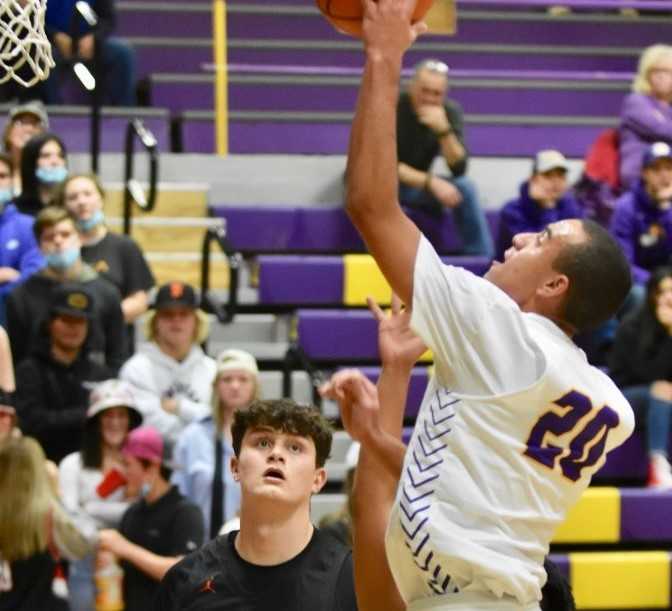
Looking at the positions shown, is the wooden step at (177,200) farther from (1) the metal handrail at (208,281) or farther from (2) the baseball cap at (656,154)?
(2) the baseball cap at (656,154)

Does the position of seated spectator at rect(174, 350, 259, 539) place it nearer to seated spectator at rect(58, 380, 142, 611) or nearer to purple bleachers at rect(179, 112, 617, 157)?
seated spectator at rect(58, 380, 142, 611)

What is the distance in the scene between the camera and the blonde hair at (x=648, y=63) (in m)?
9.70

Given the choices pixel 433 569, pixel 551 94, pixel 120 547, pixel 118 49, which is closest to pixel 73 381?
pixel 120 547

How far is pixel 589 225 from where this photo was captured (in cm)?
346

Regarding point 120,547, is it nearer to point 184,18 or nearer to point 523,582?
point 523,582

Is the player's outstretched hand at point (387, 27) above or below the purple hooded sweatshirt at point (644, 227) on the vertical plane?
A: above

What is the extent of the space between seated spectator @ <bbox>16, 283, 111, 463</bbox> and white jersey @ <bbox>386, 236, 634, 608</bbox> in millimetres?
4272

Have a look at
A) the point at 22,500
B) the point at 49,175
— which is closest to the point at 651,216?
the point at 49,175

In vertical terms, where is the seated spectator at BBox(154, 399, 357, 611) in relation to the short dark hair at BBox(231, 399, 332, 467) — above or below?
below

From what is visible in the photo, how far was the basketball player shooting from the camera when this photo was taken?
3.29m

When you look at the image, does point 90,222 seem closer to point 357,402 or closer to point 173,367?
point 173,367

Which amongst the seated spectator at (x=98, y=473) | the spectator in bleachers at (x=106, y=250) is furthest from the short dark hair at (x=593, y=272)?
the spectator in bleachers at (x=106, y=250)

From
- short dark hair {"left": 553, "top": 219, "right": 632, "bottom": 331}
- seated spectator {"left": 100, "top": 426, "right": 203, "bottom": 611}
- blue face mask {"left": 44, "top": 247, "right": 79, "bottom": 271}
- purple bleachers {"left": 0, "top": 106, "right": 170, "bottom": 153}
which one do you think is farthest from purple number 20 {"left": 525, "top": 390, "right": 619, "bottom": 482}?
purple bleachers {"left": 0, "top": 106, "right": 170, "bottom": 153}

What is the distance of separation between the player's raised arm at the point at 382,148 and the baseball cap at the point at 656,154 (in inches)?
233
